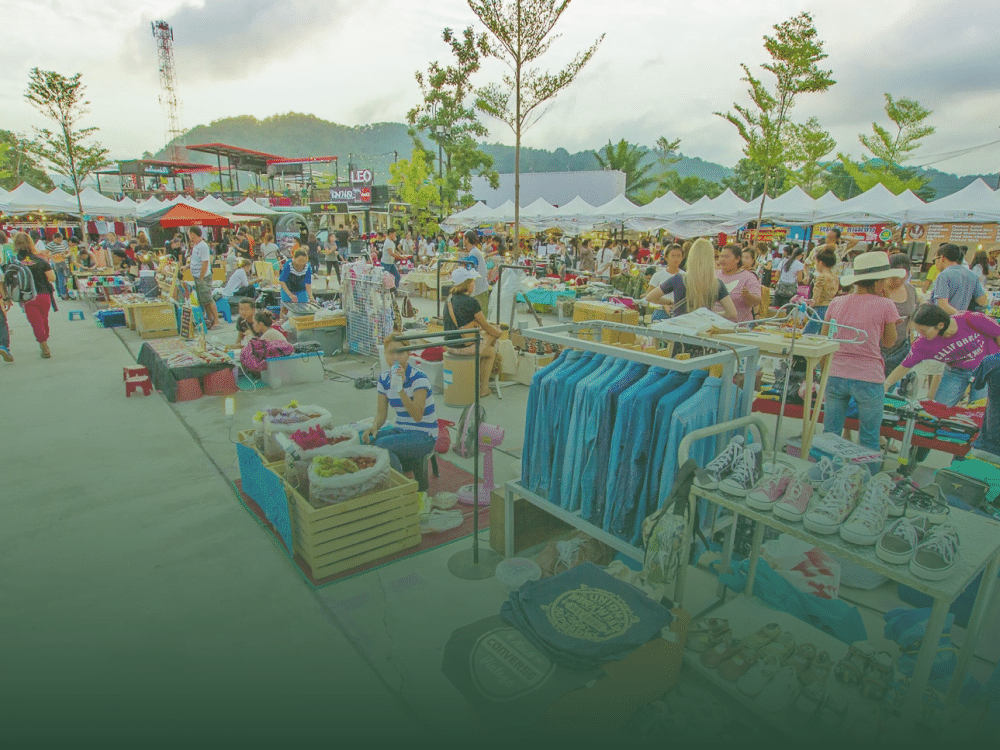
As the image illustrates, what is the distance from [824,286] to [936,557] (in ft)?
17.3

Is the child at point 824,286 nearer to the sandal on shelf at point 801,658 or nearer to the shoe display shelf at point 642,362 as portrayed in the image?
the shoe display shelf at point 642,362

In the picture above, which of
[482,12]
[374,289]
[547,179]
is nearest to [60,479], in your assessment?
[374,289]

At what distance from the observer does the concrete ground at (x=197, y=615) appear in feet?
9.09

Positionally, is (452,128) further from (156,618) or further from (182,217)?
(156,618)

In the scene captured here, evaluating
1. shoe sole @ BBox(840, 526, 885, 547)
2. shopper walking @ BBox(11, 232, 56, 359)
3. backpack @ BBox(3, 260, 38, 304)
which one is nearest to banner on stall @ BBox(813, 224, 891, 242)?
shoe sole @ BBox(840, 526, 885, 547)

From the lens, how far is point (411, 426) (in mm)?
4738

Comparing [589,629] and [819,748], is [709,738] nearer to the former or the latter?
[819,748]

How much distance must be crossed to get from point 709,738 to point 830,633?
1286 millimetres

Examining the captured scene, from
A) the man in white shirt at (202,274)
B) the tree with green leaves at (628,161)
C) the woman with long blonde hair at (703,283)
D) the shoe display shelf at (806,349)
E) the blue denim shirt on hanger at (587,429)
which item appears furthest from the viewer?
the tree with green leaves at (628,161)

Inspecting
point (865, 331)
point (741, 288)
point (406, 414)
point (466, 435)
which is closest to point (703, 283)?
point (741, 288)

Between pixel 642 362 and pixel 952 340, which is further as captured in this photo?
pixel 952 340

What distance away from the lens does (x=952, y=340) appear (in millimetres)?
4852

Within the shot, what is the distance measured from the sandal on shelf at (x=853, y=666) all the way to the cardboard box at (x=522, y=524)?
201 cm

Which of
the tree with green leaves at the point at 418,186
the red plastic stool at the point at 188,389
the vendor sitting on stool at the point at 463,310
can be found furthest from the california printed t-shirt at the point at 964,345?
the tree with green leaves at the point at 418,186
